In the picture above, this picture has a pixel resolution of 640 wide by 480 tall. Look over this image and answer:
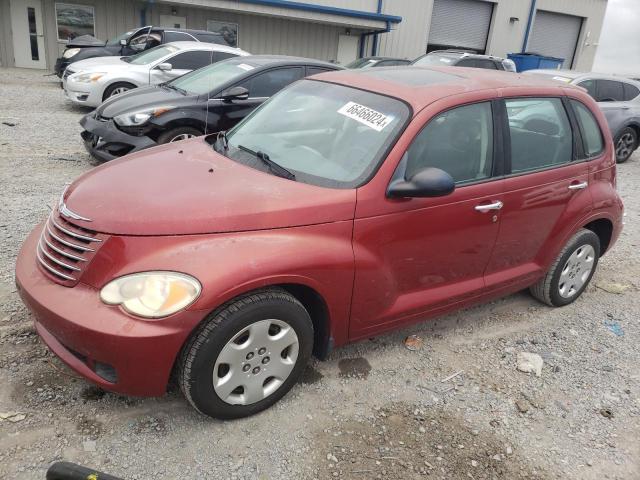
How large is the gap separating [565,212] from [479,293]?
0.90m

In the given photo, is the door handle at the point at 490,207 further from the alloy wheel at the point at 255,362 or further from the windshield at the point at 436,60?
the windshield at the point at 436,60

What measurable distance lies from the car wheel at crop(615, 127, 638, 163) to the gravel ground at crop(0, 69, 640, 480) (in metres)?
7.67

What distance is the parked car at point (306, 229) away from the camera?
2.40m

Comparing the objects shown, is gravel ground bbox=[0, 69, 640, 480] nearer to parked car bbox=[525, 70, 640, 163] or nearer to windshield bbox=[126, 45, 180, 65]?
windshield bbox=[126, 45, 180, 65]

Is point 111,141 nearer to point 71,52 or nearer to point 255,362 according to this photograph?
point 255,362

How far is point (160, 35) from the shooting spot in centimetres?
1362

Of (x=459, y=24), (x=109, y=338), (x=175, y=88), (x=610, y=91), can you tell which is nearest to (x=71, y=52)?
(x=175, y=88)

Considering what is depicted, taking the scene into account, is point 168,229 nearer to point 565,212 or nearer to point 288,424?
point 288,424

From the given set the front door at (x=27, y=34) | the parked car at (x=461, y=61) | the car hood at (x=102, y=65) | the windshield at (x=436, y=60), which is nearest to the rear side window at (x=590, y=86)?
the parked car at (x=461, y=61)

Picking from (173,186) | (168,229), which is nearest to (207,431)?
(168,229)

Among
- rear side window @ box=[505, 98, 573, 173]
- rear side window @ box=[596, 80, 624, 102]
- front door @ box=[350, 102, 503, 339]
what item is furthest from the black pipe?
rear side window @ box=[596, 80, 624, 102]

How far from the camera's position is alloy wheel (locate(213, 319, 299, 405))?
255cm

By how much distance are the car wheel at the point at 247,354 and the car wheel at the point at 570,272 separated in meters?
2.23

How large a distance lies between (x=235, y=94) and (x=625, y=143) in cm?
829
